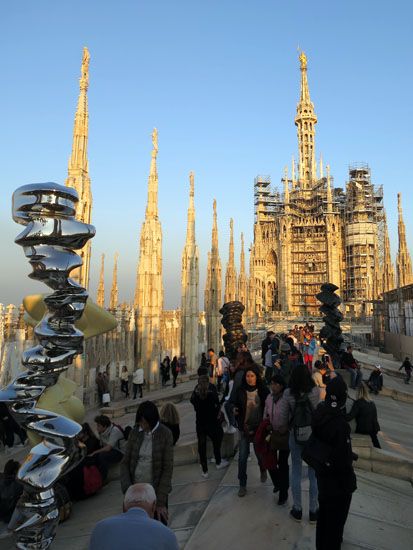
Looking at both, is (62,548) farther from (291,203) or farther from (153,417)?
(291,203)

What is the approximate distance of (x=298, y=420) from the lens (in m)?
3.74

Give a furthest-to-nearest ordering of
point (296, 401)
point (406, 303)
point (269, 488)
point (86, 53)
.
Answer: point (406, 303), point (86, 53), point (269, 488), point (296, 401)

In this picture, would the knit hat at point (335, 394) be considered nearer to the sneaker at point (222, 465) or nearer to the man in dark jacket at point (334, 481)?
the man in dark jacket at point (334, 481)

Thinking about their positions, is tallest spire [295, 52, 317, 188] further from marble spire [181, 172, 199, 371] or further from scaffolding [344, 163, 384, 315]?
marble spire [181, 172, 199, 371]

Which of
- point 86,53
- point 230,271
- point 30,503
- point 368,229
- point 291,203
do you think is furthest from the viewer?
point 291,203

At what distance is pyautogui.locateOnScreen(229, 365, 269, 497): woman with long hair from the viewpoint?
438cm

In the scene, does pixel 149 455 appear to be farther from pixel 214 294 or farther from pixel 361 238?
pixel 361 238

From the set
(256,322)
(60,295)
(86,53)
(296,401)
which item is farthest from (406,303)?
(60,295)

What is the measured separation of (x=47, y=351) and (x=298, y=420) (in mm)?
2387

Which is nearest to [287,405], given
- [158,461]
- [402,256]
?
[158,461]

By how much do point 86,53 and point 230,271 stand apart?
77.6 feet

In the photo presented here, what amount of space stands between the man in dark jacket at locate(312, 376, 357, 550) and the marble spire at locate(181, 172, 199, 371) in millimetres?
18556

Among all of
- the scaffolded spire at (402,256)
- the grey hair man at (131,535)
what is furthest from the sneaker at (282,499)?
the scaffolded spire at (402,256)

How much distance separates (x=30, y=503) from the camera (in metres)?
2.30
